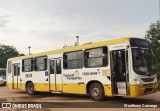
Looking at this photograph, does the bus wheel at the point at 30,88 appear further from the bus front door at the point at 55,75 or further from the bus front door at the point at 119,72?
the bus front door at the point at 119,72

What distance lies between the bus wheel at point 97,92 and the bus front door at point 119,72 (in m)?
0.78

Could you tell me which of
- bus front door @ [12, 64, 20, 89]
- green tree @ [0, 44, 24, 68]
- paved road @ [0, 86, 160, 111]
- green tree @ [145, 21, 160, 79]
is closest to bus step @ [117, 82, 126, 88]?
paved road @ [0, 86, 160, 111]

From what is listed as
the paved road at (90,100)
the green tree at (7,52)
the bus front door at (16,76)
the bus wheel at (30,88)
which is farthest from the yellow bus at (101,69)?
the green tree at (7,52)

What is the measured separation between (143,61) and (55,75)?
5.82 metres

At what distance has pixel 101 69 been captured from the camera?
45.5 ft

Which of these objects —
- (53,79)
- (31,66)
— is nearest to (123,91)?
(53,79)

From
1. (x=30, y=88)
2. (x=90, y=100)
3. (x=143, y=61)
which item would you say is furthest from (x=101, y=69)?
(x=30, y=88)

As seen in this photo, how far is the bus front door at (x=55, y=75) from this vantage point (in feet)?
54.5

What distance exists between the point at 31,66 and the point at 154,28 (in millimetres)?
20398

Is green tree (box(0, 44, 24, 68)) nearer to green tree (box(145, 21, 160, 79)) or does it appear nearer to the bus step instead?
green tree (box(145, 21, 160, 79))

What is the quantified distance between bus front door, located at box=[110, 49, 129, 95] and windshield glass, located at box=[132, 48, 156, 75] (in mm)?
407

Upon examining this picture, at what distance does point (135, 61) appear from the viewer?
12.7m

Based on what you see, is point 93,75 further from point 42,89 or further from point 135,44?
point 42,89

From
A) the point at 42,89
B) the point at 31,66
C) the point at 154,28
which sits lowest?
the point at 42,89
